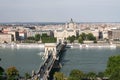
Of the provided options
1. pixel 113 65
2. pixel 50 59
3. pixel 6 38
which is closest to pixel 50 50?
pixel 50 59

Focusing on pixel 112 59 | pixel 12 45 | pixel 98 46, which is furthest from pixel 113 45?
pixel 112 59

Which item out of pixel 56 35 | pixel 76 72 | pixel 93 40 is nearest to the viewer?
pixel 76 72

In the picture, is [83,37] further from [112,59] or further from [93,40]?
[112,59]

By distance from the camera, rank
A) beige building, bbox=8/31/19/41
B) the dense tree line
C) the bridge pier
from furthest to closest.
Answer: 1. beige building, bbox=8/31/19/41
2. the bridge pier
3. the dense tree line

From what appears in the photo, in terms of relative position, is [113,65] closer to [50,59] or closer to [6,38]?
[50,59]

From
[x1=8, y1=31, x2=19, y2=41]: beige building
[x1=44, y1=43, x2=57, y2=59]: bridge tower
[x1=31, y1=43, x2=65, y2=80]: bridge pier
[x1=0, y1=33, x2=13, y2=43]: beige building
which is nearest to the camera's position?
[x1=31, y1=43, x2=65, y2=80]: bridge pier

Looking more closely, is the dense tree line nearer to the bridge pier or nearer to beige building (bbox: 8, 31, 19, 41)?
the bridge pier

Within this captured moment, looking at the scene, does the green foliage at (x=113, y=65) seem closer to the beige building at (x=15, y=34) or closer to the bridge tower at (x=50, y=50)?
the bridge tower at (x=50, y=50)

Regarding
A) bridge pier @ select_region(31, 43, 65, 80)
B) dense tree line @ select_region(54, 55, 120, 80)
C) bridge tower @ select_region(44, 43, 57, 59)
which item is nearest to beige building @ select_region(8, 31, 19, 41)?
bridge tower @ select_region(44, 43, 57, 59)

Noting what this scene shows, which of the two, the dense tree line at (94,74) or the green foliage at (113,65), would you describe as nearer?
the dense tree line at (94,74)

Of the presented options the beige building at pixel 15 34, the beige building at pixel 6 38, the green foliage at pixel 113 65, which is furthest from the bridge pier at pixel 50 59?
the beige building at pixel 15 34

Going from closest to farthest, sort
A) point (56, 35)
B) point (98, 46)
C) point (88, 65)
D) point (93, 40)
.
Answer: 1. point (88, 65)
2. point (98, 46)
3. point (93, 40)
4. point (56, 35)
